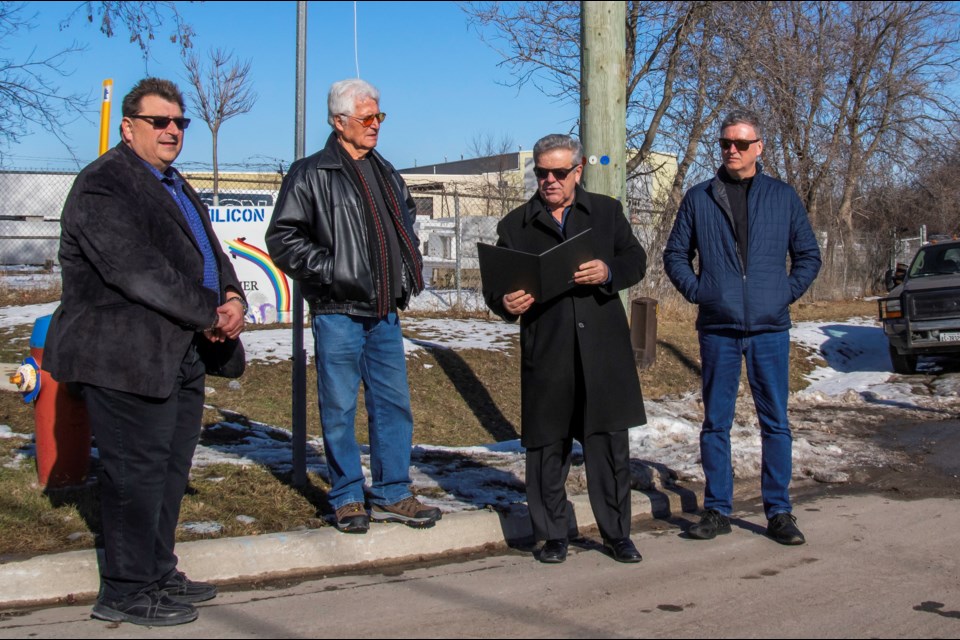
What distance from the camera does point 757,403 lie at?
5.27 meters

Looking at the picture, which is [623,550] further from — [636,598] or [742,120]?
[742,120]

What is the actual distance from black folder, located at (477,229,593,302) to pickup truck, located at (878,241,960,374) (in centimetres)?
947

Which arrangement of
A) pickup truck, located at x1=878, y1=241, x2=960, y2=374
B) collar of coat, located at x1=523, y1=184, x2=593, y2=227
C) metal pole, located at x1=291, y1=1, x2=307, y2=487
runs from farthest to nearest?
pickup truck, located at x1=878, y1=241, x2=960, y2=374
metal pole, located at x1=291, y1=1, x2=307, y2=487
collar of coat, located at x1=523, y1=184, x2=593, y2=227

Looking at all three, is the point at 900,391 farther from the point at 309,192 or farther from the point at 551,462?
the point at 309,192

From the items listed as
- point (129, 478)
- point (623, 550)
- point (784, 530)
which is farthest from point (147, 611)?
point (784, 530)

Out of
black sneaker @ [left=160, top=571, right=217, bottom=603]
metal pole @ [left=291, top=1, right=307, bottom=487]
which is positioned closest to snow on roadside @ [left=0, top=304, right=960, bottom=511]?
metal pole @ [left=291, top=1, right=307, bottom=487]

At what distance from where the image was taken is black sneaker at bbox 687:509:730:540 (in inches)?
203

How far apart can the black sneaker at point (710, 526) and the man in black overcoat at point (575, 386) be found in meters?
0.57

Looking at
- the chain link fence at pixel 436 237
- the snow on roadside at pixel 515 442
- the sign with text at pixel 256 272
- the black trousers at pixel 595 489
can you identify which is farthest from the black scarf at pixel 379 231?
the chain link fence at pixel 436 237

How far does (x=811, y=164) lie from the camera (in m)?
22.3

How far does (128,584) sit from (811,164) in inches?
829

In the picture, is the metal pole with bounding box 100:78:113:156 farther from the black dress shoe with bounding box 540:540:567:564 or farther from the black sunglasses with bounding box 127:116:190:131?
the black dress shoe with bounding box 540:540:567:564

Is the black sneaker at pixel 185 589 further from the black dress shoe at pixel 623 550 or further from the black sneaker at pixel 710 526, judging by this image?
the black sneaker at pixel 710 526

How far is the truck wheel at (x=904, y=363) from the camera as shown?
13.1 metres
